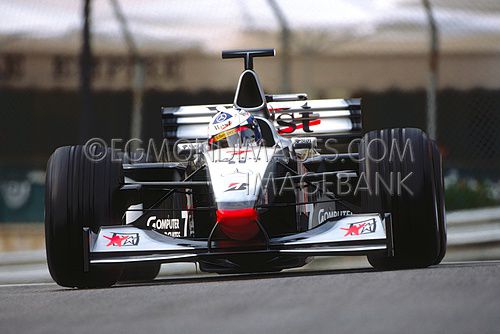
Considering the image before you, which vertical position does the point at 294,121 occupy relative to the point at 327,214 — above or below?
above

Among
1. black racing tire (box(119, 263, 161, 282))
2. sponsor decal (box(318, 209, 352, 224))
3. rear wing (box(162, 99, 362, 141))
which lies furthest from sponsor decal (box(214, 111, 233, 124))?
black racing tire (box(119, 263, 161, 282))

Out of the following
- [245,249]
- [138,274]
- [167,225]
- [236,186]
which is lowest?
[138,274]

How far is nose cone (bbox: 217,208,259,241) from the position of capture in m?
7.70

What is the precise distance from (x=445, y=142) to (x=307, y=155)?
2.95 m

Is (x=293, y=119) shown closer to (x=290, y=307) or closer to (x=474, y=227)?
(x=474, y=227)

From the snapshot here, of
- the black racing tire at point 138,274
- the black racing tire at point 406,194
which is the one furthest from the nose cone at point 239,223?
the black racing tire at point 138,274

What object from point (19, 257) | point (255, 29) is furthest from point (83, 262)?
point (255, 29)

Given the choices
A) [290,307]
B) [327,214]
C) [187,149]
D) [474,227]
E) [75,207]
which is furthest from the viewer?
[474,227]

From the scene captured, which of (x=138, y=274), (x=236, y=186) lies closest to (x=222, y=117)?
(x=236, y=186)

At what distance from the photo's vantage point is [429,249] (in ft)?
26.0

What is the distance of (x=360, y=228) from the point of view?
7707mm

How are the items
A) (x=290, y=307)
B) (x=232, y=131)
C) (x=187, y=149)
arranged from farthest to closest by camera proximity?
(x=187, y=149) < (x=232, y=131) < (x=290, y=307)

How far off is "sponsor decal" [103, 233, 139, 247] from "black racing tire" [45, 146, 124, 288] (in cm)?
22

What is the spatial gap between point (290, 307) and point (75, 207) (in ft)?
9.05
